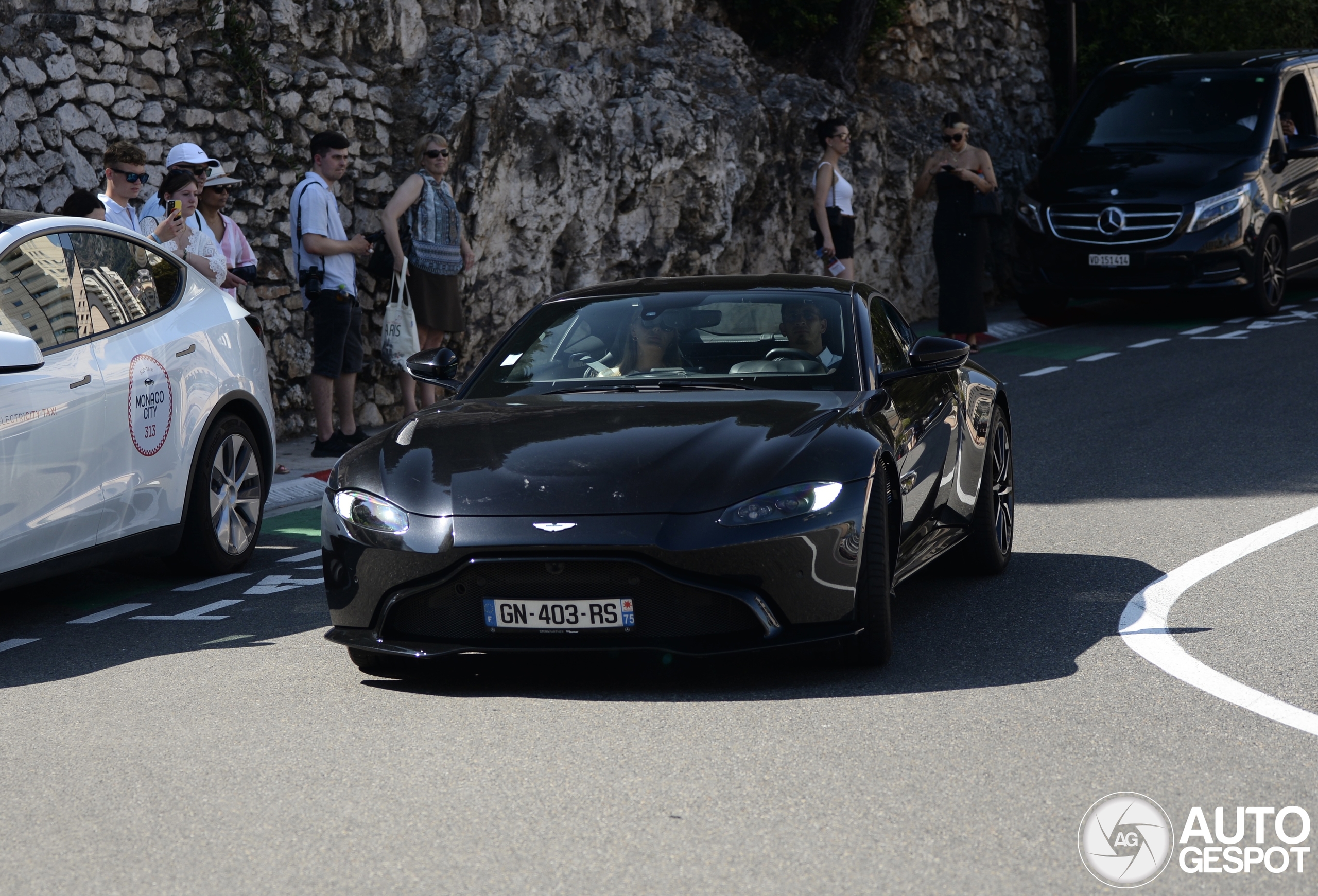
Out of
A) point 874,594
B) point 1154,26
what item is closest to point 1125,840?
point 874,594

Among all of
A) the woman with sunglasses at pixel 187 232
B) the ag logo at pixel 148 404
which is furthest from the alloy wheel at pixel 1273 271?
the ag logo at pixel 148 404

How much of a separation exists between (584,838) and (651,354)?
2.74m

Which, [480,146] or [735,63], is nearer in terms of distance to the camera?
[480,146]

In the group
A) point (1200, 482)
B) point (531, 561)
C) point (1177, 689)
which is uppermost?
point (531, 561)

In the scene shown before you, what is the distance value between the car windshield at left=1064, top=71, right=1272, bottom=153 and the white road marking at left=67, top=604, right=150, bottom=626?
13189mm

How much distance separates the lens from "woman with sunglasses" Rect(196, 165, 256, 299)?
1009 centimetres

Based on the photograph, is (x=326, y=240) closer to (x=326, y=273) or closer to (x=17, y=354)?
(x=326, y=273)

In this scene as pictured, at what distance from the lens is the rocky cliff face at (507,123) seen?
37.0 feet

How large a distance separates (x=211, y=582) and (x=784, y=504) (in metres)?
3.42

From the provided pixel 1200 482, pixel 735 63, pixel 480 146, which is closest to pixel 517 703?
pixel 1200 482

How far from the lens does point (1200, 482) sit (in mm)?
9062

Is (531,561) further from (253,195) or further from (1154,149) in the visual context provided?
(1154,149)

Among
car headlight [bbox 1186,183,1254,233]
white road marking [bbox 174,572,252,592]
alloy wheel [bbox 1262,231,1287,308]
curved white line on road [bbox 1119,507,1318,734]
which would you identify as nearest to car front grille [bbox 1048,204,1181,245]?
car headlight [bbox 1186,183,1254,233]

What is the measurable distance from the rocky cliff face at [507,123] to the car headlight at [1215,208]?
10.6 feet
